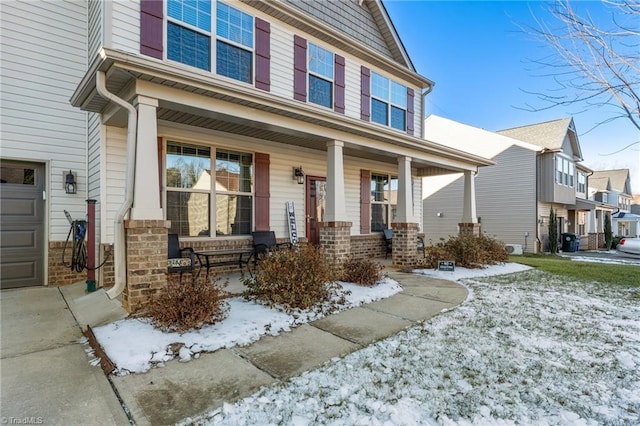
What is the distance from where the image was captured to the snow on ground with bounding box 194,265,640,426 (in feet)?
7.30

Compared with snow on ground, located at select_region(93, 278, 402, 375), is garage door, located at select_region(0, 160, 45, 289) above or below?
above

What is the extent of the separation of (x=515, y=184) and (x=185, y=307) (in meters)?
17.7

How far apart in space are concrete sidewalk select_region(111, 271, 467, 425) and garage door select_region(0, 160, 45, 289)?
458cm

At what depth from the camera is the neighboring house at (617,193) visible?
2789cm

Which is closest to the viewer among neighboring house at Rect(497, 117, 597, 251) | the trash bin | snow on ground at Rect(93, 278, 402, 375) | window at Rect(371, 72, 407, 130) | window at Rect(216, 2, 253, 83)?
snow on ground at Rect(93, 278, 402, 375)

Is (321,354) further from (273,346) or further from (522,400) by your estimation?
(522,400)

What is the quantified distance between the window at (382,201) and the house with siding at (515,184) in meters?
6.90

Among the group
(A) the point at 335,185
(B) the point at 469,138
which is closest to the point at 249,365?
(A) the point at 335,185

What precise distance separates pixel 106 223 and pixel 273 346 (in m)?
3.71

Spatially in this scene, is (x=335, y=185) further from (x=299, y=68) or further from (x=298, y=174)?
(x=299, y=68)

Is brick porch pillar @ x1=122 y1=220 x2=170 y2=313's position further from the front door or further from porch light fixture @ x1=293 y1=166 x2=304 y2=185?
the front door

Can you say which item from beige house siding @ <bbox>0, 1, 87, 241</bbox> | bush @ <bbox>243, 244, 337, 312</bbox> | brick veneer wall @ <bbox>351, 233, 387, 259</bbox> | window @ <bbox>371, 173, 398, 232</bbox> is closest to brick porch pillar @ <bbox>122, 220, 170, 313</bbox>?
bush @ <bbox>243, 244, 337, 312</bbox>

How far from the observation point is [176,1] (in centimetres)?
571

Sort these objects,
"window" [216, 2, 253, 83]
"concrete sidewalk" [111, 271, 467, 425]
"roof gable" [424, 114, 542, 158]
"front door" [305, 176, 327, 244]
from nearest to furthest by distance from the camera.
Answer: "concrete sidewalk" [111, 271, 467, 425] < "window" [216, 2, 253, 83] < "front door" [305, 176, 327, 244] < "roof gable" [424, 114, 542, 158]
